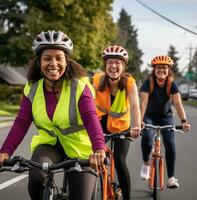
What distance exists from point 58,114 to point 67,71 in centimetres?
36

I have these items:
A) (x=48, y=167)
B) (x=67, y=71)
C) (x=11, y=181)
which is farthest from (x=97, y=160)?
(x=11, y=181)

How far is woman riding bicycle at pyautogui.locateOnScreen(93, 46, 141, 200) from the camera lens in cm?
606

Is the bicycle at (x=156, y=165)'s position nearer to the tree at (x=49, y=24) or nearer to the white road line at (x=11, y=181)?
the white road line at (x=11, y=181)

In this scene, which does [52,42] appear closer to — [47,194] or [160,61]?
[47,194]

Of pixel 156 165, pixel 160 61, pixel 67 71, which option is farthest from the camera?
pixel 160 61

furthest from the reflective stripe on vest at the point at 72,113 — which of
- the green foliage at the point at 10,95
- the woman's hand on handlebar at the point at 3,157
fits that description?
the green foliage at the point at 10,95

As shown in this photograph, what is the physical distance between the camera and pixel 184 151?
1300 cm

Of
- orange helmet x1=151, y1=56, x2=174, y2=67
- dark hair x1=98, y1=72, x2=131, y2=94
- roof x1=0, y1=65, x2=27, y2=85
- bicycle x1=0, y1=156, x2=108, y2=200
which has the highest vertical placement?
roof x1=0, y1=65, x2=27, y2=85

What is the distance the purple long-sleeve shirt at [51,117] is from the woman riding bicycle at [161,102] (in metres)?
3.28

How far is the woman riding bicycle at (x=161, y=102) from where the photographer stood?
729cm

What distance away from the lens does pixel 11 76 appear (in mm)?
53062

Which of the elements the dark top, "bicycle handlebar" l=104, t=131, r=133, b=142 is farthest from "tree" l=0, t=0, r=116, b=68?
"bicycle handlebar" l=104, t=131, r=133, b=142

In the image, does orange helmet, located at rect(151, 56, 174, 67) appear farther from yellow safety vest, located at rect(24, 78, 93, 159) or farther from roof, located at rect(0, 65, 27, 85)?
roof, located at rect(0, 65, 27, 85)

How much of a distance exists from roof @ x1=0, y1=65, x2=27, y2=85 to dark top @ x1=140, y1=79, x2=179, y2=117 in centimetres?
4256
